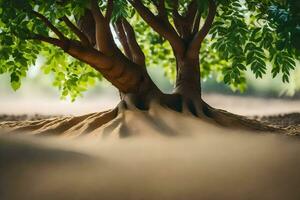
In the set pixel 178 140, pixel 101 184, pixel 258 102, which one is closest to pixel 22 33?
pixel 178 140

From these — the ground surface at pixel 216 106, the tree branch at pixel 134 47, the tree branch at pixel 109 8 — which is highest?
the tree branch at pixel 109 8

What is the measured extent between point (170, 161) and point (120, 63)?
1986 mm

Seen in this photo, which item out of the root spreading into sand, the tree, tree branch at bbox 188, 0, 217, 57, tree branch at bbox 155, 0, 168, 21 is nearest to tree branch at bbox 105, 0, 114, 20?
the tree

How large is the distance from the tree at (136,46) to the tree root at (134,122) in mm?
23

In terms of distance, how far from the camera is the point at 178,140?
4.31 meters

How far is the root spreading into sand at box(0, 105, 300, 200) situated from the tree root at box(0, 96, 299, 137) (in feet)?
1.16

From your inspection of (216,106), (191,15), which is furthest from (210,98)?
(191,15)

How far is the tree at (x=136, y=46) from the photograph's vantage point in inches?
170

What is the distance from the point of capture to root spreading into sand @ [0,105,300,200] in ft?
9.64

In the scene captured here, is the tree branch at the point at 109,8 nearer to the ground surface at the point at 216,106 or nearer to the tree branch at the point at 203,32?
the tree branch at the point at 203,32

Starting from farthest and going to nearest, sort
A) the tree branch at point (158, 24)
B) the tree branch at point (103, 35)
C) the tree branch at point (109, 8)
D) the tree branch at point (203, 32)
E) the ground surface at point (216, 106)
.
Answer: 1. the ground surface at point (216, 106)
2. the tree branch at point (158, 24)
3. the tree branch at point (203, 32)
4. the tree branch at point (103, 35)
5. the tree branch at point (109, 8)

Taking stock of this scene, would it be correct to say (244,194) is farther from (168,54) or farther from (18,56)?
(168,54)

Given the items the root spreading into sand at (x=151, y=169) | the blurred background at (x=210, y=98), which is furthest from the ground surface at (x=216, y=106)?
the root spreading into sand at (x=151, y=169)

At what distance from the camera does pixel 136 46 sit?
5.91 meters
